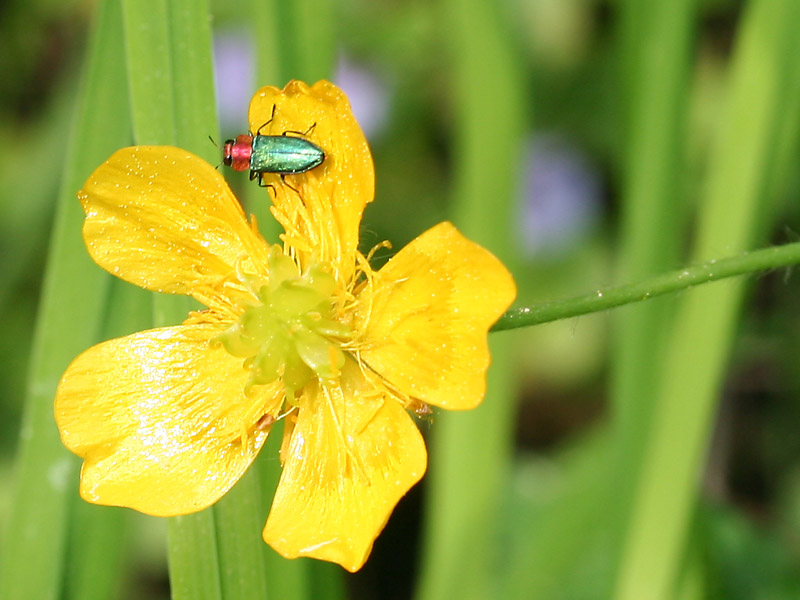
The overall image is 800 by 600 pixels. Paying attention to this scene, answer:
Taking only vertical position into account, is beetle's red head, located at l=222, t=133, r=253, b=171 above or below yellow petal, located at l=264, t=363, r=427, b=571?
above

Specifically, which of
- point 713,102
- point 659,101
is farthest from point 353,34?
point 659,101

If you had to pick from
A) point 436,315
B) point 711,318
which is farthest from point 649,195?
point 436,315

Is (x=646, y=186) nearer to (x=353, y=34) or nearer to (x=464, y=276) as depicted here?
(x=464, y=276)

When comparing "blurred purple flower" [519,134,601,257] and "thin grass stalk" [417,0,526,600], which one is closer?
"thin grass stalk" [417,0,526,600]

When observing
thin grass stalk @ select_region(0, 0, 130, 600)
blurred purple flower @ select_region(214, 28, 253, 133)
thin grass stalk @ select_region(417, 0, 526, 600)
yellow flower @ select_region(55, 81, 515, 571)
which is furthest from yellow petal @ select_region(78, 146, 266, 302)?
blurred purple flower @ select_region(214, 28, 253, 133)

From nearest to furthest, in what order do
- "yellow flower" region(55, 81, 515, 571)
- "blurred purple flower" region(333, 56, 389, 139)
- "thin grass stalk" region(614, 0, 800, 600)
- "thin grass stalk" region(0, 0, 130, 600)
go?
1. "yellow flower" region(55, 81, 515, 571)
2. "thin grass stalk" region(0, 0, 130, 600)
3. "thin grass stalk" region(614, 0, 800, 600)
4. "blurred purple flower" region(333, 56, 389, 139)

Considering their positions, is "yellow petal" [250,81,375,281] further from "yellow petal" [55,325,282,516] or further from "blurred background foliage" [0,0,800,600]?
"blurred background foliage" [0,0,800,600]
